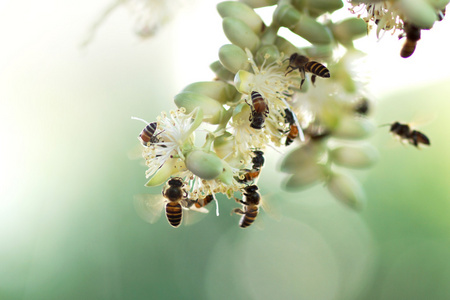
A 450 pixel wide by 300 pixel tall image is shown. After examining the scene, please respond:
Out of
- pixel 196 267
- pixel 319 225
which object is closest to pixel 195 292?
pixel 196 267

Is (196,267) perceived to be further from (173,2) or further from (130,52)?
(173,2)

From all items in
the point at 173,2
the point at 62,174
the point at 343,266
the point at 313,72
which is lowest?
the point at 313,72

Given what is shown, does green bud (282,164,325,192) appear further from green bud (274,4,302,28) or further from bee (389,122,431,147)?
bee (389,122,431,147)

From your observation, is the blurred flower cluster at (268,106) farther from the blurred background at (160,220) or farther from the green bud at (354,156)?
the blurred background at (160,220)

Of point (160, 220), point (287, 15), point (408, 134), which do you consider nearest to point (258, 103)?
point (287, 15)

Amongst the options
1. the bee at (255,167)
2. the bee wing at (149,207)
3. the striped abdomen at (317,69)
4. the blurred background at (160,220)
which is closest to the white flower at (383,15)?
the striped abdomen at (317,69)
